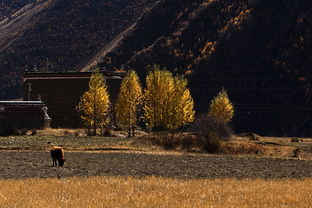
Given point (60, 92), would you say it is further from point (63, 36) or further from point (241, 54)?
point (63, 36)

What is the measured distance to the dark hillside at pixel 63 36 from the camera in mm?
161625

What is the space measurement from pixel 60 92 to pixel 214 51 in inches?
1980

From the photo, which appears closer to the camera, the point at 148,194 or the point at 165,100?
the point at 148,194

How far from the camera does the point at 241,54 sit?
122000 millimetres

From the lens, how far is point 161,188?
18.2 m

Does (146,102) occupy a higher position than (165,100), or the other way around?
(165,100)

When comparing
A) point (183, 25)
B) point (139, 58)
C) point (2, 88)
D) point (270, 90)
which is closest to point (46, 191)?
point (270, 90)

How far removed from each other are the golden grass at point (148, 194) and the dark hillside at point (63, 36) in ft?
445

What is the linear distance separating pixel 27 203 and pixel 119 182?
21.6 ft

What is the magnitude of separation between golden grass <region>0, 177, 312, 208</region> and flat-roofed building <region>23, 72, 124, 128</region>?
65.3 metres

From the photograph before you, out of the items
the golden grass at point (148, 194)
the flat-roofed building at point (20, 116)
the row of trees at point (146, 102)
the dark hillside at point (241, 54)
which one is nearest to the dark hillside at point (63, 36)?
the dark hillside at point (241, 54)

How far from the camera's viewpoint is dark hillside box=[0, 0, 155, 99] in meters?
162

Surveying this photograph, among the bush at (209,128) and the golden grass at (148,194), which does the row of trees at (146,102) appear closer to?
the bush at (209,128)

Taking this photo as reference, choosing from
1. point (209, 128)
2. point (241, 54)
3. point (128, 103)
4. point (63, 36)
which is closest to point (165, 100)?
point (128, 103)
